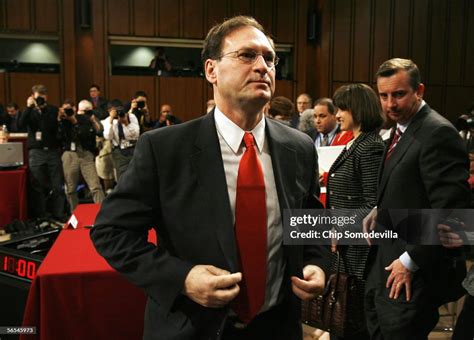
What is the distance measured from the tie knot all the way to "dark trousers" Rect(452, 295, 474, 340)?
3.93ft

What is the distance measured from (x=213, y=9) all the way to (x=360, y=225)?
788 centimetres

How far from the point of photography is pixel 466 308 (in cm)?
177

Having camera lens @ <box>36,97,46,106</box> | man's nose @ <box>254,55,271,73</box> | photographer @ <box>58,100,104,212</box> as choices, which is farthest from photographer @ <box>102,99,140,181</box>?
man's nose @ <box>254,55,271,73</box>

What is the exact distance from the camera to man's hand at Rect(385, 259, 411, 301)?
157cm

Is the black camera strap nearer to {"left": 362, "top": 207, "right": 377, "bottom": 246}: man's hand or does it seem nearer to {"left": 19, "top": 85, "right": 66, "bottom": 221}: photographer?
{"left": 19, "top": 85, "right": 66, "bottom": 221}: photographer

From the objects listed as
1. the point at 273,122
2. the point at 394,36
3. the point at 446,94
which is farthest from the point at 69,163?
the point at 446,94

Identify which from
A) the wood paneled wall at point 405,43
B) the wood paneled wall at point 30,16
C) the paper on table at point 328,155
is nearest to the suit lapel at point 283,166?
the paper on table at point 328,155

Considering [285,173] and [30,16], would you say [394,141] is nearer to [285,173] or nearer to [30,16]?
[285,173]

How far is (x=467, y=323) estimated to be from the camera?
175 cm

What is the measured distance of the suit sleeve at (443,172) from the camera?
149 cm

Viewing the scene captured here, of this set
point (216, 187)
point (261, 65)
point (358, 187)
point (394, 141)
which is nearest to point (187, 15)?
point (358, 187)

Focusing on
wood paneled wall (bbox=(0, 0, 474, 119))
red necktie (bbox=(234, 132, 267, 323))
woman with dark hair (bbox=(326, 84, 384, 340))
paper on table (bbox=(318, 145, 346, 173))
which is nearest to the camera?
red necktie (bbox=(234, 132, 267, 323))

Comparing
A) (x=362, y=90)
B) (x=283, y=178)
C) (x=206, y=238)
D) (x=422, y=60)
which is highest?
(x=422, y=60)

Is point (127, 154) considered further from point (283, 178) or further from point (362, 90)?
point (283, 178)
